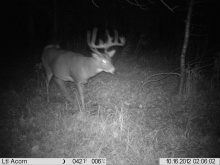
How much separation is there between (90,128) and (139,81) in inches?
120

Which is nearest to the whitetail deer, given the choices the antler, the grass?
the antler

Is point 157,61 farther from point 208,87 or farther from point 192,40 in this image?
point 208,87

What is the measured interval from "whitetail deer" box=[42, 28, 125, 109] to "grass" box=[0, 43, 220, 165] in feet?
2.42

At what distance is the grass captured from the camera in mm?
3463

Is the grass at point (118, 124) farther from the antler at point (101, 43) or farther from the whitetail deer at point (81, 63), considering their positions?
the antler at point (101, 43)

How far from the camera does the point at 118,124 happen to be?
394cm

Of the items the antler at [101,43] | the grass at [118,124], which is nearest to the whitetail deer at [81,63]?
the antler at [101,43]

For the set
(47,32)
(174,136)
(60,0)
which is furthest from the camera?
(47,32)

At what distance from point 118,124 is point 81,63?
1701 mm

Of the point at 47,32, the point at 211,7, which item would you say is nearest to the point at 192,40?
the point at 211,7

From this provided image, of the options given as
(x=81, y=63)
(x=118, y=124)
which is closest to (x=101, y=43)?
(x=81, y=63)

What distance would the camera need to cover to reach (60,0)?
9.54m

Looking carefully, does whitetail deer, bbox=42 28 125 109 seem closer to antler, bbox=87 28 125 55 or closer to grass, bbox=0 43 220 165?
antler, bbox=87 28 125 55

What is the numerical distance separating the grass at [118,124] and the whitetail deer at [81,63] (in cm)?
74
